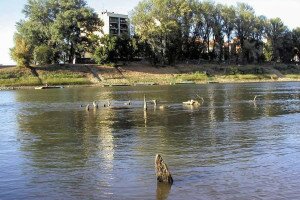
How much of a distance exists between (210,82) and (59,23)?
47.9 m

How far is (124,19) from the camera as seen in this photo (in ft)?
575

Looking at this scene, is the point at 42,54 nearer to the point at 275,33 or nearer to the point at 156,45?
the point at 156,45

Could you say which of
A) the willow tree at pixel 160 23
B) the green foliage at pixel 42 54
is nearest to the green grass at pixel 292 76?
the willow tree at pixel 160 23

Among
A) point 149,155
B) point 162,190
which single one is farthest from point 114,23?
point 162,190

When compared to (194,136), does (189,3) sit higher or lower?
higher

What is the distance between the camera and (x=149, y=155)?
28938 millimetres

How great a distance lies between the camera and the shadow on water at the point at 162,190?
19.9m

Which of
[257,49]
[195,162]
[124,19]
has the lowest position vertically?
[195,162]

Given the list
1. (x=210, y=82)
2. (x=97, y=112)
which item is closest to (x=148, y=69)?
(x=210, y=82)

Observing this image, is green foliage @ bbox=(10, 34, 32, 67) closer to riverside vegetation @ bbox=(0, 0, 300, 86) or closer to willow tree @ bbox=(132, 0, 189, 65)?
riverside vegetation @ bbox=(0, 0, 300, 86)

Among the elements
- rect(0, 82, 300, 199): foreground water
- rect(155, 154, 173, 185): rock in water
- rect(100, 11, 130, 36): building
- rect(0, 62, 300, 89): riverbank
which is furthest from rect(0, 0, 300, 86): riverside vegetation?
rect(155, 154, 173, 185): rock in water

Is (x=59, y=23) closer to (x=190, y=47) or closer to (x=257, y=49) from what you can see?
(x=190, y=47)

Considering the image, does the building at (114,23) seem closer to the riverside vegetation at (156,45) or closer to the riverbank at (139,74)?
the riverside vegetation at (156,45)

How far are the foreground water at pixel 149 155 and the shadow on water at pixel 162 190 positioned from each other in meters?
0.05
